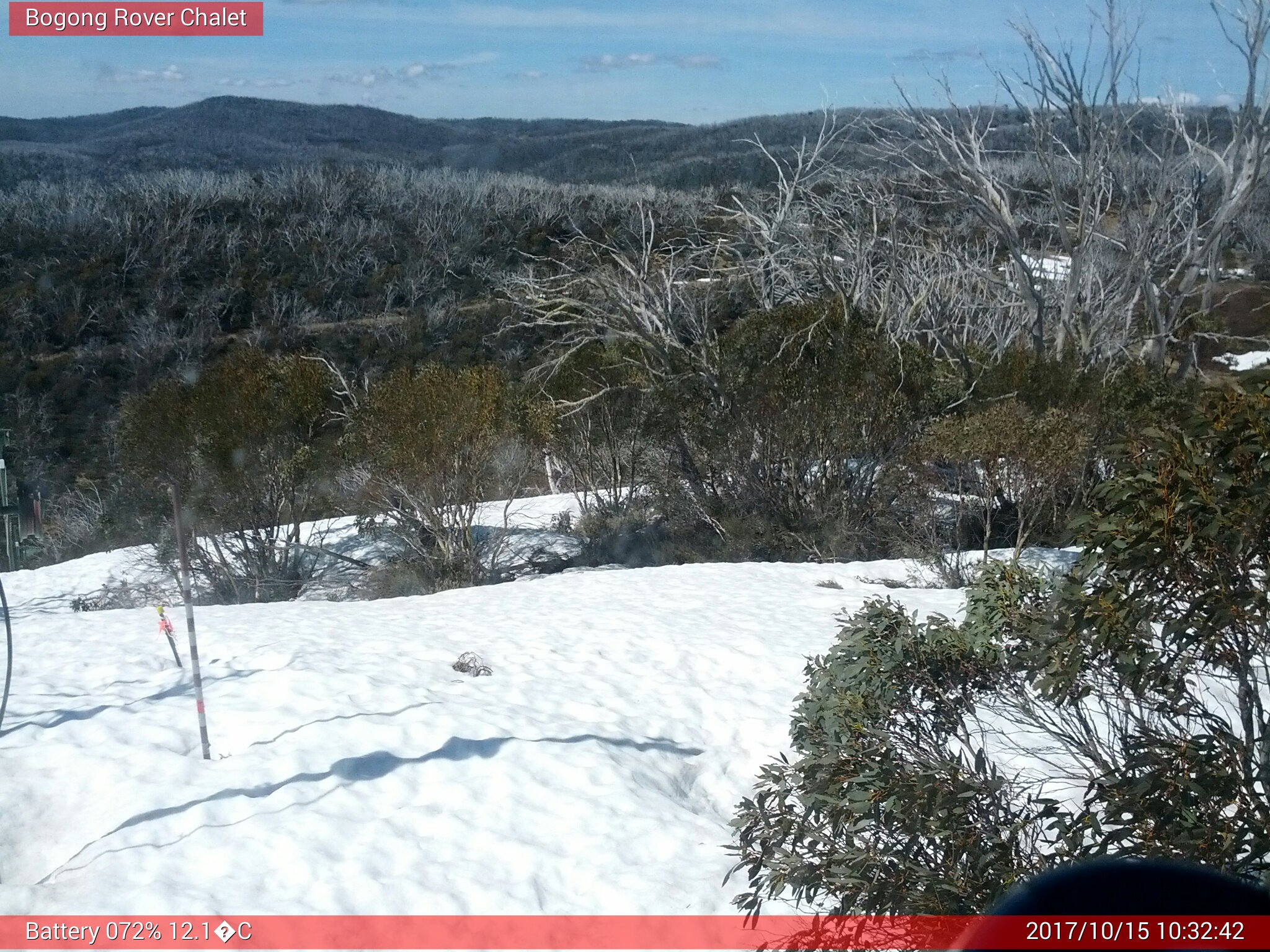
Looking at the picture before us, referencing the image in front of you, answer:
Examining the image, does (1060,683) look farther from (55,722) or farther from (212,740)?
(55,722)

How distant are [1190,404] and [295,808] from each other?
3864 mm

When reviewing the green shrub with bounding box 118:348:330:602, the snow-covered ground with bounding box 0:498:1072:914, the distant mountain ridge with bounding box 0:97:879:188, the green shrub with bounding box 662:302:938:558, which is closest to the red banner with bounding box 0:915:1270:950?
the snow-covered ground with bounding box 0:498:1072:914

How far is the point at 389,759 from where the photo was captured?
201 inches

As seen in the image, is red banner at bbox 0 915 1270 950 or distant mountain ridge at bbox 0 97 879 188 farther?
distant mountain ridge at bbox 0 97 879 188

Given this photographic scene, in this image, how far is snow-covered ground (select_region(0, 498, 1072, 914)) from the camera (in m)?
4.05

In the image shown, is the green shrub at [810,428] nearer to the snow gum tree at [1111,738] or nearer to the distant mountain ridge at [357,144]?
the snow gum tree at [1111,738]

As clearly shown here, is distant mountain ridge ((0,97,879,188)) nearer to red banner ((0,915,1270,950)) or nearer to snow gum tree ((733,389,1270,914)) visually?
red banner ((0,915,1270,950))

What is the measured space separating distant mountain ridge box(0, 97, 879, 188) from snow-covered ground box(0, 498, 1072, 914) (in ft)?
111

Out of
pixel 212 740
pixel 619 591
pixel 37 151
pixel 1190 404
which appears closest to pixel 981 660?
pixel 1190 404

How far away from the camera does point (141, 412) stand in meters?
11.8

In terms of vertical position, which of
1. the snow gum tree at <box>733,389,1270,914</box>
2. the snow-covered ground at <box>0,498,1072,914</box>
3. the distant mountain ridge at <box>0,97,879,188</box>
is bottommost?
the snow-covered ground at <box>0,498,1072,914</box>

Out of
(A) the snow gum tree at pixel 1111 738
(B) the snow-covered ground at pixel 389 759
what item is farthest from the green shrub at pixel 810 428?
(A) the snow gum tree at pixel 1111 738

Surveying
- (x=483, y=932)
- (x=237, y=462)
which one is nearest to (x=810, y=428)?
(x=237, y=462)

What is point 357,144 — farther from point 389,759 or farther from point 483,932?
point 483,932
